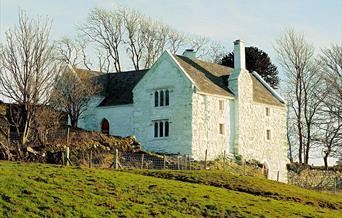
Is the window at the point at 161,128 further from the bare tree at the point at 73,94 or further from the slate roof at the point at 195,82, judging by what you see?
the bare tree at the point at 73,94

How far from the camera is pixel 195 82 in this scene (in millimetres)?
50375

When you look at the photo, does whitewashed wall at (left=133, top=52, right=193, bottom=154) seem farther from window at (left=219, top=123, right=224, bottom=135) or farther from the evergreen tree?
the evergreen tree

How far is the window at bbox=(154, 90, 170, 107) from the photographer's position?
168 feet

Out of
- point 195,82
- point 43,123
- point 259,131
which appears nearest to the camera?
point 43,123

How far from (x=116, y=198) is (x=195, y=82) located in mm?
26540

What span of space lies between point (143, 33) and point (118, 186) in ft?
197

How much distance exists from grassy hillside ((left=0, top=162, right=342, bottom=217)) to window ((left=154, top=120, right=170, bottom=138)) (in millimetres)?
18425

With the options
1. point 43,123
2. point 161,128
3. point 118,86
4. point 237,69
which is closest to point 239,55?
point 237,69

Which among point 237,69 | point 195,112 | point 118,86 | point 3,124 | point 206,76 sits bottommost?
point 3,124

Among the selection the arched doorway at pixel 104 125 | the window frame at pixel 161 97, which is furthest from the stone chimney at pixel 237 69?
the arched doorway at pixel 104 125

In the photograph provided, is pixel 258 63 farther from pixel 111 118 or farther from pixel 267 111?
pixel 111 118

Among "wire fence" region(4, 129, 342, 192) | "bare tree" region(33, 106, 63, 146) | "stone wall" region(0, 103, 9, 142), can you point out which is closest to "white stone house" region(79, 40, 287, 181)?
"wire fence" region(4, 129, 342, 192)

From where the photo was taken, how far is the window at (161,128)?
50.6m

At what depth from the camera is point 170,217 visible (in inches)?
919
